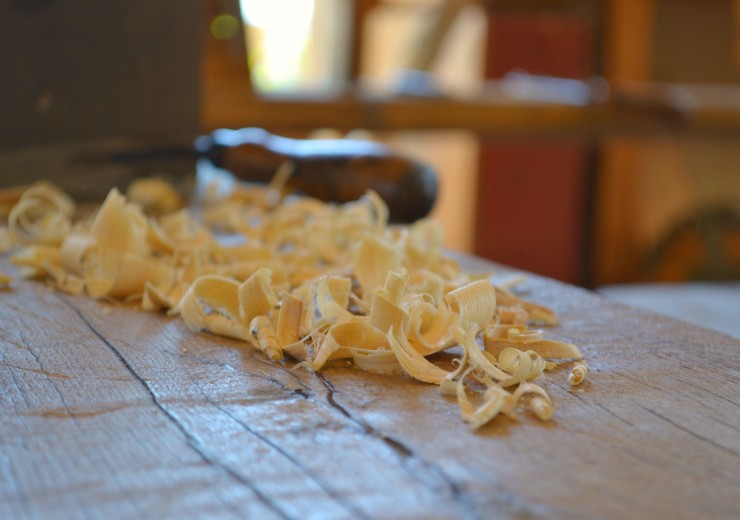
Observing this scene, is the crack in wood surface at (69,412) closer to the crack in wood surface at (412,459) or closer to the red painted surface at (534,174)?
the crack in wood surface at (412,459)

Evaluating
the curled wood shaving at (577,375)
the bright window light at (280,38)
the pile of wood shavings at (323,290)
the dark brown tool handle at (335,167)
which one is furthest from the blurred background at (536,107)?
the curled wood shaving at (577,375)

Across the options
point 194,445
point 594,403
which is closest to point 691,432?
point 594,403

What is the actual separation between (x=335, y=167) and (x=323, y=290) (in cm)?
63

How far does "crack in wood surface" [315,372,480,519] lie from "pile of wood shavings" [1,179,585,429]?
5cm

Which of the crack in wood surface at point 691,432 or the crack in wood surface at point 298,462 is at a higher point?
the crack in wood surface at point 298,462

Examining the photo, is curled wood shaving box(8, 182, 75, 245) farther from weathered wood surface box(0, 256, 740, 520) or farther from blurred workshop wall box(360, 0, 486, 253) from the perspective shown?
blurred workshop wall box(360, 0, 486, 253)

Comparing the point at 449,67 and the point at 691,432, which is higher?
the point at 449,67

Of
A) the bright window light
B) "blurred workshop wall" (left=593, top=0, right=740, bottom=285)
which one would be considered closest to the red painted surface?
"blurred workshop wall" (left=593, top=0, right=740, bottom=285)

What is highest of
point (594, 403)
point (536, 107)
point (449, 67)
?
point (449, 67)

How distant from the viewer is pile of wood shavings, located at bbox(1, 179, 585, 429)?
629 mm

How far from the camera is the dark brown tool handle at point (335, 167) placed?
127 centimetres

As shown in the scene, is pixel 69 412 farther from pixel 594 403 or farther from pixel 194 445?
pixel 594 403

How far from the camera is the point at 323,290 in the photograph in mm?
721

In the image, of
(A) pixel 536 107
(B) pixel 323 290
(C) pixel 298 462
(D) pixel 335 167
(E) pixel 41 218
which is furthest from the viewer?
(A) pixel 536 107
